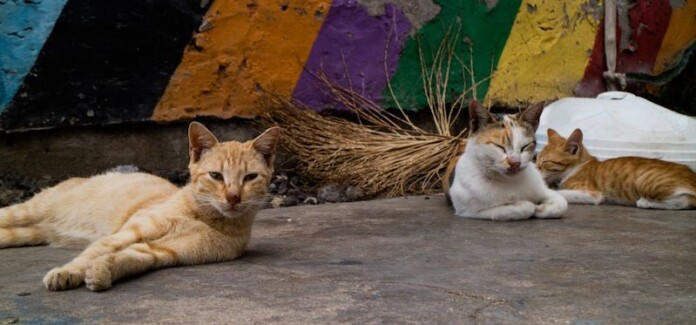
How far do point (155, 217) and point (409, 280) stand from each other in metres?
1.10

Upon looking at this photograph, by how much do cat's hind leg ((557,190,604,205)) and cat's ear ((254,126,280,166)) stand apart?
2.59 metres

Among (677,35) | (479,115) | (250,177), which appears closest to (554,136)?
(479,115)

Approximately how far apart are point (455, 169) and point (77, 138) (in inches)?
98.6

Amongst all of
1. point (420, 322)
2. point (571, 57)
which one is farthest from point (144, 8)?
point (571, 57)

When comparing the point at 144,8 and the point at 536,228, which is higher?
the point at 144,8

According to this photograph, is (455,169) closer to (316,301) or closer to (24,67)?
(316,301)

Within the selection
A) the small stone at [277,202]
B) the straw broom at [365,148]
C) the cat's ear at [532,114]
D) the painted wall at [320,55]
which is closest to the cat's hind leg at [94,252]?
the small stone at [277,202]

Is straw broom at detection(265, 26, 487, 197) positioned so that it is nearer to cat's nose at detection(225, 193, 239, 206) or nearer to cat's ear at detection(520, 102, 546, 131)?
cat's ear at detection(520, 102, 546, 131)

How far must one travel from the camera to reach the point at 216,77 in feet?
16.5

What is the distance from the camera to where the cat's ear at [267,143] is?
119 inches

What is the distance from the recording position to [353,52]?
5.63m

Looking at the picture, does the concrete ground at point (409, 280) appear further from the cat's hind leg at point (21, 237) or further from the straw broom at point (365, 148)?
the straw broom at point (365, 148)

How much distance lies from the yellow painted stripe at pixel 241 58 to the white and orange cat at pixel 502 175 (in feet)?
5.71

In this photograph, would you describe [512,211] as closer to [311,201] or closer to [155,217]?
[311,201]
